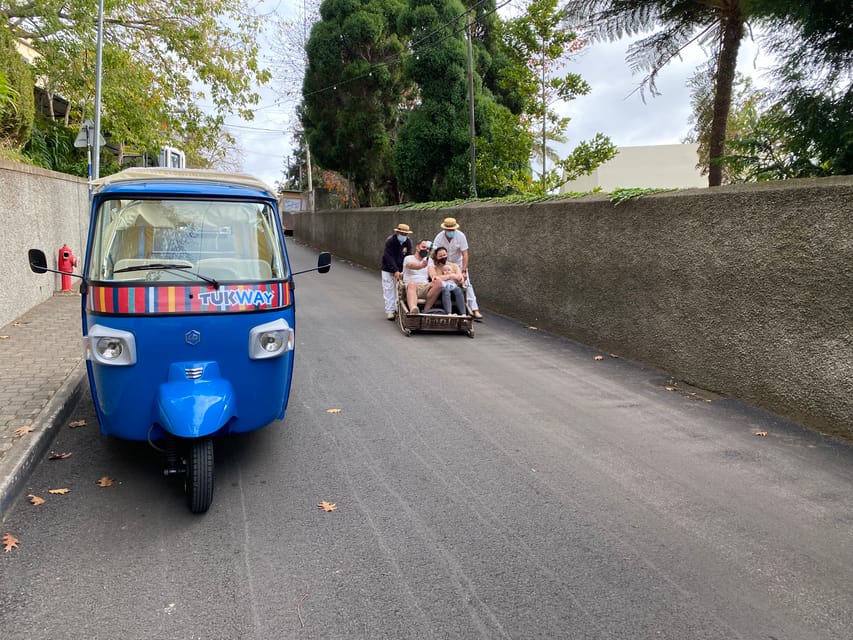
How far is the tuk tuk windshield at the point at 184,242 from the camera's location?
4660 millimetres

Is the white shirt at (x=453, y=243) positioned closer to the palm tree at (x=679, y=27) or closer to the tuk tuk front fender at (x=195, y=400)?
the palm tree at (x=679, y=27)

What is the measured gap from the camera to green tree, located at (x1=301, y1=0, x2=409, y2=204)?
952 inches

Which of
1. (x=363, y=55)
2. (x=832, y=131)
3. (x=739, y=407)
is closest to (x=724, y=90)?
(x=832, y=131)

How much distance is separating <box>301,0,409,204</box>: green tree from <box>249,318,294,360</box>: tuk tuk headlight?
68.3ft

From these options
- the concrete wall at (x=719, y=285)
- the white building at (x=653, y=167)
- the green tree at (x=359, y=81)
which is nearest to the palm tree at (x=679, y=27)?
the concrete wall at (x=719, y=285)

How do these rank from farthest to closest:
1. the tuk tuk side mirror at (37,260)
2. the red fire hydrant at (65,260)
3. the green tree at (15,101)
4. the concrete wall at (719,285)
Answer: the green tree at (15,101) → the red fire hydrant at (65,260) → the concrete wall at (719,285) → the tuk tuk side mirror at (37,260)

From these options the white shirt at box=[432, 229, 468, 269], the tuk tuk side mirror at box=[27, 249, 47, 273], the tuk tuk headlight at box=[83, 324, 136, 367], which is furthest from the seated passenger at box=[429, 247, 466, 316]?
the tuk tuk headlight at box=[83, 324, 136, 367]

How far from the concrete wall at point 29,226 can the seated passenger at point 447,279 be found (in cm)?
596

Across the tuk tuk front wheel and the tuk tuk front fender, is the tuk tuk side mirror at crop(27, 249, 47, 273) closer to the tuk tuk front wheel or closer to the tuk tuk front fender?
the tuk tuk front fender

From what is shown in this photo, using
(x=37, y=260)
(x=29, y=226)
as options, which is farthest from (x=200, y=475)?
(x=29, y=226)

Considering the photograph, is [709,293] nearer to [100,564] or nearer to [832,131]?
[832,131]

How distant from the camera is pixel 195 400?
165 inches

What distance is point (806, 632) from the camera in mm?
3068

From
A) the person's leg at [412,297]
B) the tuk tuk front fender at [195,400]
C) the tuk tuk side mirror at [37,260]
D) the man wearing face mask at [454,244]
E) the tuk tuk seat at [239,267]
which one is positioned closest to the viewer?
the tuk tuk front fender at [195,400]
